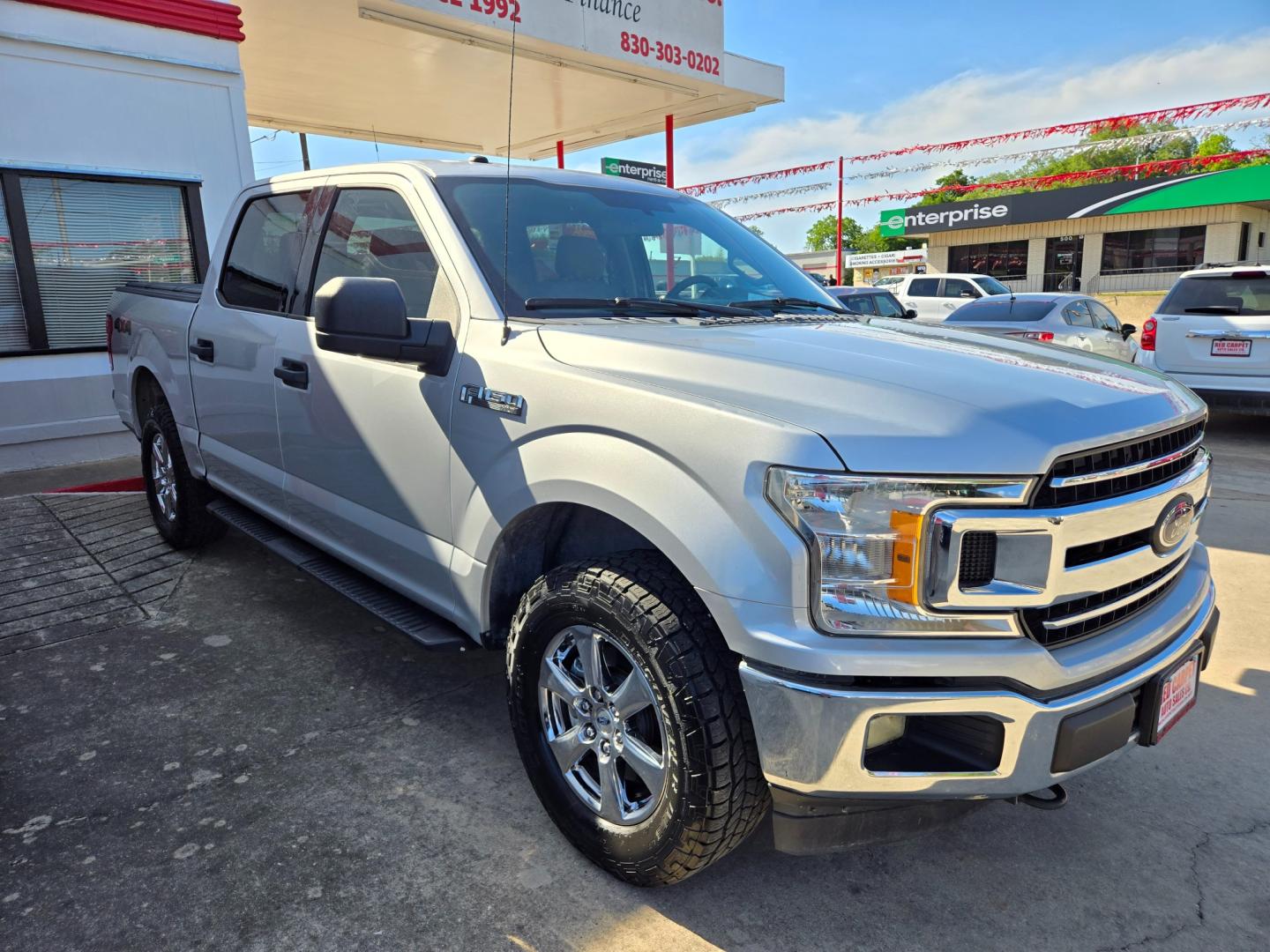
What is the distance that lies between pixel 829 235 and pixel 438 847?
366ft

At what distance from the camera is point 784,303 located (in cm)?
314

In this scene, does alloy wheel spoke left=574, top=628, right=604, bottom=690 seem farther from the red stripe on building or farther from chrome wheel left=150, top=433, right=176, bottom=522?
the red stripe on building

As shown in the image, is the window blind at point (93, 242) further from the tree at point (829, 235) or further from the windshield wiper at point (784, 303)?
the tree at point (829, 235)

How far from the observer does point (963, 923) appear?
2.19 m

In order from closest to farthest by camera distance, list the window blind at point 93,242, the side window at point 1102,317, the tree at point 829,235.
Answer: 1. the window blind at point 93,242
2. the side window at point 1102,317
3. the tree at point 829,235

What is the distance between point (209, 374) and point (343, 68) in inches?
300

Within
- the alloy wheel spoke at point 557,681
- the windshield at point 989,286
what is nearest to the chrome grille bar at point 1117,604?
the alloy wheel spoke at point 557,681

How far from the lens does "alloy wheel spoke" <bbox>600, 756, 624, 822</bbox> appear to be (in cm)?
225

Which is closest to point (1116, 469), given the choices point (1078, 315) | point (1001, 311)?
point (1001, 311)

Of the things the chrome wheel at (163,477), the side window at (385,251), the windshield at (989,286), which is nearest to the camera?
the side window at (385,251)

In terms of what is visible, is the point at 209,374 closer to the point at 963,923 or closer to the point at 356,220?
the point at 356,220

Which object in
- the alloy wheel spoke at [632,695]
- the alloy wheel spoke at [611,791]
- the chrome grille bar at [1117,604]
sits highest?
the chrome grille bar at [1117,604]

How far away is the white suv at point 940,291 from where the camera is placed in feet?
63.1

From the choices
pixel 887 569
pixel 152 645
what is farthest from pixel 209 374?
pixel 887 569
